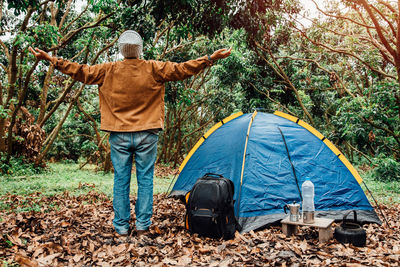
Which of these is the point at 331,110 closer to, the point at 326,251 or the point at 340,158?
the point at 340,158

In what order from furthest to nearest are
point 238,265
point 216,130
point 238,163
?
point 216,130 < point 238,163 < point 238,265

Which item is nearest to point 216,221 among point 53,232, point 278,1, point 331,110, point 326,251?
point 326,251

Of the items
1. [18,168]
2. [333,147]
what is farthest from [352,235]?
[18,168]

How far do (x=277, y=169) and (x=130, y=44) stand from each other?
2.49 m

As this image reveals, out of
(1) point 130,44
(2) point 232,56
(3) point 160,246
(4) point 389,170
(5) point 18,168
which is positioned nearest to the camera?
(3) point 160,246

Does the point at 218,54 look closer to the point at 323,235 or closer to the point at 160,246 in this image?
the point at 160,246

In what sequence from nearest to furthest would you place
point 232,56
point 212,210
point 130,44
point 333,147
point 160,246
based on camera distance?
point 160,246, point 130,44, point 212,210, point 333,147, point 232,56

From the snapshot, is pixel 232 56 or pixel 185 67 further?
pixel 232 56

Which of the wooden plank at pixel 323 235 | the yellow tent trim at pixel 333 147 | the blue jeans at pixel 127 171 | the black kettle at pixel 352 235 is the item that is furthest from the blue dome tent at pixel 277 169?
the blue jeans at pixel 127 171

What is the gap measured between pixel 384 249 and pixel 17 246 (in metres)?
3.37

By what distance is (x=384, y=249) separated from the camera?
313 cm

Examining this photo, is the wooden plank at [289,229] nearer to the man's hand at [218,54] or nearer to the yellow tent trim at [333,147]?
the yellow tent trim at [333,147]

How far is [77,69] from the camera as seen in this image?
3363mm

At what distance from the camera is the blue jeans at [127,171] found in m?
3.41
